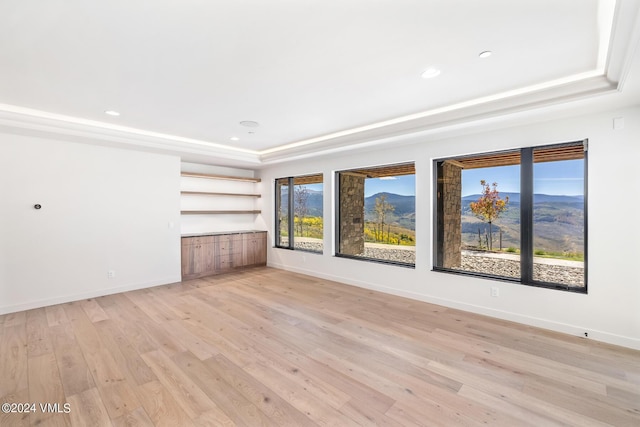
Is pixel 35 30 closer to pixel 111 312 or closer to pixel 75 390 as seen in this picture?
pixel 75 390

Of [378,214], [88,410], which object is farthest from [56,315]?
[378,214]

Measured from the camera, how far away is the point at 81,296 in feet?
15.0

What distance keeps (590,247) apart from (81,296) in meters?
7.01

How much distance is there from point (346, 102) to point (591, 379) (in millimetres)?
3496

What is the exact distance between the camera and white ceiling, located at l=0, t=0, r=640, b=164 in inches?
72.2

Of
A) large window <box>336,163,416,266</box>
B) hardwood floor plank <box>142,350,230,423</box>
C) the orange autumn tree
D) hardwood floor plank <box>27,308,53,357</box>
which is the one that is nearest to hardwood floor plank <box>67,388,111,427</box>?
hardwood floor plank <box>142,350,230,423</box>

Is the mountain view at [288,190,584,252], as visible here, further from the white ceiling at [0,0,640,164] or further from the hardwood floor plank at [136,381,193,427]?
the hardwood floor plank at [136,381,193,427]

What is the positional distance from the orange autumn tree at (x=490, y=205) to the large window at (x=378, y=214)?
0.95 m

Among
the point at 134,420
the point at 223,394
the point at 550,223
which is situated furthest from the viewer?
the point at 550,223

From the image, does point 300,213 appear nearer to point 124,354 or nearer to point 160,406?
point 124,354

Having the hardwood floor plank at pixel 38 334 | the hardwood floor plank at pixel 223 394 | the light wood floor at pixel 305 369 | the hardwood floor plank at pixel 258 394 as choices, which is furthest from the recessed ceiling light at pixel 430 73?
the hardwood floor plank at pixel 38 334

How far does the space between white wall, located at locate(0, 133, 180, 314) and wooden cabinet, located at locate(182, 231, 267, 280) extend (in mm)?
247

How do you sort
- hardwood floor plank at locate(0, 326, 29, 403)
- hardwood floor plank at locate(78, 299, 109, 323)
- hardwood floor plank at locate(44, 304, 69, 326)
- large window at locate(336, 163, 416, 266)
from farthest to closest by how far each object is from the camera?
1. large window at locate(336, 163, 416, 266)
2. hardwood floor plank at locate(78, 299, 109, 323)
3. hardwood floor plank at locate(44, 304, 69, 326)
4. hardwood floor plank at locate(0, 326, 29, 403)

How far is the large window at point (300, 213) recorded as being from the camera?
6199mm
